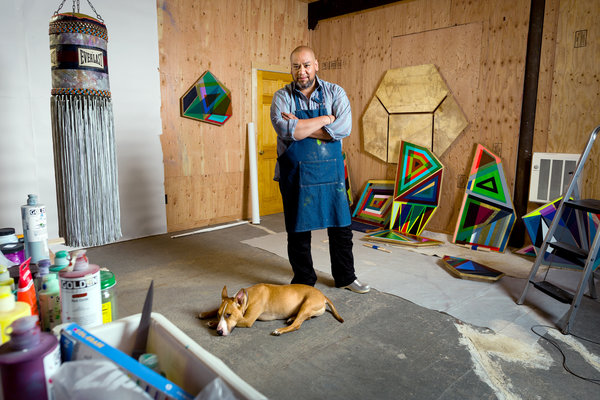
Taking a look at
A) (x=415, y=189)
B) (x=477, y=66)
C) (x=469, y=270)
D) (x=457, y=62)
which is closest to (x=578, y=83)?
(x=477, y=66)

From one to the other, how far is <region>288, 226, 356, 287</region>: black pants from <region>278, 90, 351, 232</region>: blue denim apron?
0.32ft

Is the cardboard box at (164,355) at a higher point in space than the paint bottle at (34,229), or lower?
lower

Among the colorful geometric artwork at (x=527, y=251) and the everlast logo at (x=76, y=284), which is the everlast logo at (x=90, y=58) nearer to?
the everlast logo at (x=76, y=284)

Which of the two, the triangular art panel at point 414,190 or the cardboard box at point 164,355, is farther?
the triangular art panel at point 414,190

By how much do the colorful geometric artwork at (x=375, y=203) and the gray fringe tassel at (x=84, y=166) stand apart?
13.3 feet

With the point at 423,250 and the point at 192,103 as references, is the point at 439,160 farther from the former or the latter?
the point at 192,103

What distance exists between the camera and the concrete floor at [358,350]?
186 centimetres

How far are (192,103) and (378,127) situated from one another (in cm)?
225

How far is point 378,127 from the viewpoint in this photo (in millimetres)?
→ 5117

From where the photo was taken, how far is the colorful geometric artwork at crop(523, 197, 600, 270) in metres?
3.33

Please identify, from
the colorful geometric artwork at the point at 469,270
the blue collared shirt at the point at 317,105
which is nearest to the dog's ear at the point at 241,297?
the blue collared shirt at the point at 317,105

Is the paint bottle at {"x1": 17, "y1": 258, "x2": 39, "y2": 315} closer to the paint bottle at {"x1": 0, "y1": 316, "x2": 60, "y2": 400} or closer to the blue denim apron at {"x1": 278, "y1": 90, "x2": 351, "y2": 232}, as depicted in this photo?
the paint bottle at {"x1": 0, "y1": 316, "x2": 60, "y2": 400}

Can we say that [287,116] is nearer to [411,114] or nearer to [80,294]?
[80,294]

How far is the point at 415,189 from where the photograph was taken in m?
4.66
